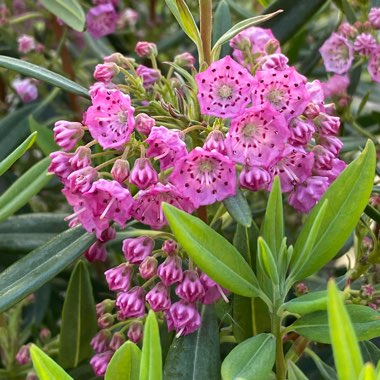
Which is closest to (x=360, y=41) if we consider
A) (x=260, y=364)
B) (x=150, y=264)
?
(x=150, y=264)

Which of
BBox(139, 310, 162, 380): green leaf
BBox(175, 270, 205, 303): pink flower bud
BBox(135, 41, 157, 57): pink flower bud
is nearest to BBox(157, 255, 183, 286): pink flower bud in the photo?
BBox(175, 270, 205, 303): pink flower bud

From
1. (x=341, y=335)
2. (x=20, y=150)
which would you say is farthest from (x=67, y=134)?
(x=341, y=335)

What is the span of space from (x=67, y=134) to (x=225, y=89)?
23cm

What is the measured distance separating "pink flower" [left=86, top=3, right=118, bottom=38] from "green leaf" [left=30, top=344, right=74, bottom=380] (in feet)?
3.41

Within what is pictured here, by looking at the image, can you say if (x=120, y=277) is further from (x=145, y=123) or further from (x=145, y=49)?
(x=145, y=49)

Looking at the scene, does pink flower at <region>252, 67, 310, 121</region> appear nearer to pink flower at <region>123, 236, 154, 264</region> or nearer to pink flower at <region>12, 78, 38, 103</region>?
pink flower at <region>123, 236, 154, 264</region>

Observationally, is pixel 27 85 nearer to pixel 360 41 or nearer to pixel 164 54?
pixel 164 54

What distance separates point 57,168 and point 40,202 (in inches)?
30.6

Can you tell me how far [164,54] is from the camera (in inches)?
78.2

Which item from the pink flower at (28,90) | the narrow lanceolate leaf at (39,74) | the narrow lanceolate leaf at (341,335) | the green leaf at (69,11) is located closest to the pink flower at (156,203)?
the narrow lanceolate leaf at (39,74)

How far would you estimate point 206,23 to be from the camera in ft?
3.37

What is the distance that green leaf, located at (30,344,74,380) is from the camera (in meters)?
0.75

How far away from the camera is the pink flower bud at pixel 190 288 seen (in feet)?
3.21

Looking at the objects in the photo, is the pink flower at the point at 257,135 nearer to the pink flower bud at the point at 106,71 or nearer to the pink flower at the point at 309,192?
the pink flower at the point at 309,192
